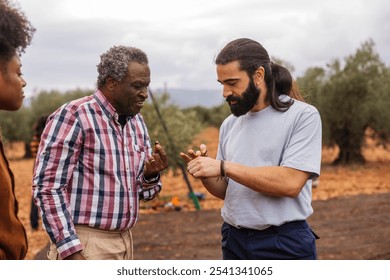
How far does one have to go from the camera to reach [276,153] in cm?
255

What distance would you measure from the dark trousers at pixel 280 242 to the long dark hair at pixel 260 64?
0.52 m

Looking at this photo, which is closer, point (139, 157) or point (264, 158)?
point (264, 158)

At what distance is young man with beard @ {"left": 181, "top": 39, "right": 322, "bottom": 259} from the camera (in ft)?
8.16

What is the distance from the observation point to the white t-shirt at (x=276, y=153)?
2.52 meters

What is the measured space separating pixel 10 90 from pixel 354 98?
58.9 ft

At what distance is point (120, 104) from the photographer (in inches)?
108

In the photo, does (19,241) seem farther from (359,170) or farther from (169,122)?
(359,170)

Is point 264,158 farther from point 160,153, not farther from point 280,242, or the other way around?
point 160,153

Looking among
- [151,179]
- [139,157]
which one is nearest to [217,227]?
[151,179]

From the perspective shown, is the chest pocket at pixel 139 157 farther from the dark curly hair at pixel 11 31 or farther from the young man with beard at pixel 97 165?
the dark curly hair at pixel 11 31

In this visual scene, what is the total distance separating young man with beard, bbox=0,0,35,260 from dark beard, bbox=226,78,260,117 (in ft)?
3.13

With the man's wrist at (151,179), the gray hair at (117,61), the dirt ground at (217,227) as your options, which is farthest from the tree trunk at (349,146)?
the gray hair at (117,61)

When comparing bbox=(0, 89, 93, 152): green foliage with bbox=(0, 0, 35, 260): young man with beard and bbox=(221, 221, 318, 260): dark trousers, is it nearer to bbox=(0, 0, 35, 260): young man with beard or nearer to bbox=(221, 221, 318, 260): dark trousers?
bbox=(221, 221, 318, 260): dark trousers

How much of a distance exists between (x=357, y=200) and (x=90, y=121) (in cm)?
992
